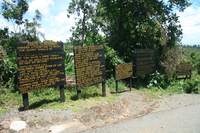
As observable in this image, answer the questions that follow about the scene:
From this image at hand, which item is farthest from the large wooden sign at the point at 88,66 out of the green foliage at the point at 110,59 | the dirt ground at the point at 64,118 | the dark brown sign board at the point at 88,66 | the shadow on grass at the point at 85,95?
the green foliage at the point at 110,59

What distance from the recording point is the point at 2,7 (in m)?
16.1

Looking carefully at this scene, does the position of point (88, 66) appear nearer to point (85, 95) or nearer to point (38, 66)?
point (85, 95)

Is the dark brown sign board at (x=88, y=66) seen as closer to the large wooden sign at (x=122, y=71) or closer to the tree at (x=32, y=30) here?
the large wooden sign at (x=122, y=71)

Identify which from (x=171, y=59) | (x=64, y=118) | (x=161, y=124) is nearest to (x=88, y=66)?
(x=64, y=118)

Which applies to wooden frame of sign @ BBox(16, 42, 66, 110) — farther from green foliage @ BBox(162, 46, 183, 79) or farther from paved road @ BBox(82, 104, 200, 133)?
green foliage @ BBox(162, 46, 183, 79)

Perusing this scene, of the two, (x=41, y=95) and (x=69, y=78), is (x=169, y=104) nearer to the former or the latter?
(x=69, y=78)

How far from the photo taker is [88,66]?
5.73 meters

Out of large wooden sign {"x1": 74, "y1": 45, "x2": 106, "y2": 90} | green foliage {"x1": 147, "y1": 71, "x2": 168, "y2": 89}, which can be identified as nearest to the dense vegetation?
green foliage {"x1": 147, "y1": 71, "x2": 168, "y2": 89}

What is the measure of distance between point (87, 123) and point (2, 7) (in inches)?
686

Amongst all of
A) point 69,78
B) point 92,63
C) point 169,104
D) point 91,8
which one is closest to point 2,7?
point 91,8

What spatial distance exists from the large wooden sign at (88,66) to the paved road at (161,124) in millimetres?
2203

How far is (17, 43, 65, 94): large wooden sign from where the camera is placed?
418 cm

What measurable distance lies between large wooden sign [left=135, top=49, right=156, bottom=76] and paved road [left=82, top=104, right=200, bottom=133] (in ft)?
12.6

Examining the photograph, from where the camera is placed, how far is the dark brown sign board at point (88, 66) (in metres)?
5.40
